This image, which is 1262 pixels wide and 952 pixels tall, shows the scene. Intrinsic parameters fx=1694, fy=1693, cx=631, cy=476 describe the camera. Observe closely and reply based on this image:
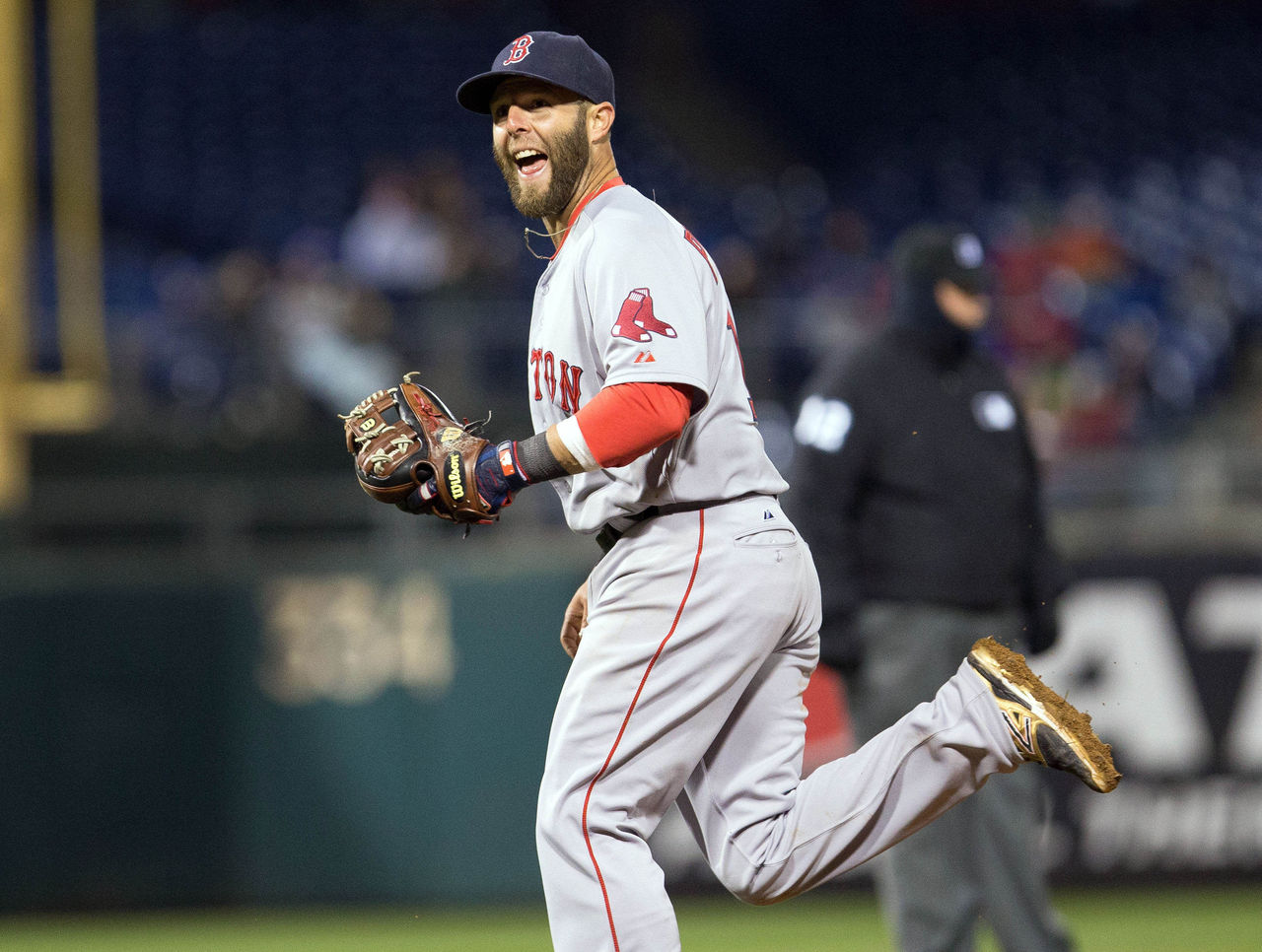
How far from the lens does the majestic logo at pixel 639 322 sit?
3131 mm

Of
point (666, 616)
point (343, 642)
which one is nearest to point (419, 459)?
point (666, 616)

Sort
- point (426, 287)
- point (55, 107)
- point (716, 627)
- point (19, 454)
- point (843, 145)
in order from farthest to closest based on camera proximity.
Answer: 1. point (843, 145)
2. point (55, 107)
3. point (426, 287)
4. point (19, 454)
5. point (716, 627)

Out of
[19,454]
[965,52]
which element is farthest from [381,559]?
[965,52]

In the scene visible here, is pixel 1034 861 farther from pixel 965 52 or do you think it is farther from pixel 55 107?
pixel 965 52

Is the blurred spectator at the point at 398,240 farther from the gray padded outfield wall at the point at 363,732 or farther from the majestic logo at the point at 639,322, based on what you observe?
the majestic logo at the point at 639,322

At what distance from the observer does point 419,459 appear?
322cm

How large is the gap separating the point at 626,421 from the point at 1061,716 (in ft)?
3.41

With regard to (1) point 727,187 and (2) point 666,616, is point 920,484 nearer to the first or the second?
(2) point 666,616

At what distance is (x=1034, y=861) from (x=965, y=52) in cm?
1412

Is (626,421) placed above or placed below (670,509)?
above

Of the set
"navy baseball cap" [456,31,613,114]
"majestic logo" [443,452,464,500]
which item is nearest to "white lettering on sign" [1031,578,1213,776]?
"navy baseball cap" [456,31,613,114]

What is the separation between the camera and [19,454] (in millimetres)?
7938

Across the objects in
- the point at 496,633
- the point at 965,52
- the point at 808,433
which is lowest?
the point at 496,633

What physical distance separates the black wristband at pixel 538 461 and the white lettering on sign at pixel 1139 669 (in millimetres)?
4199
